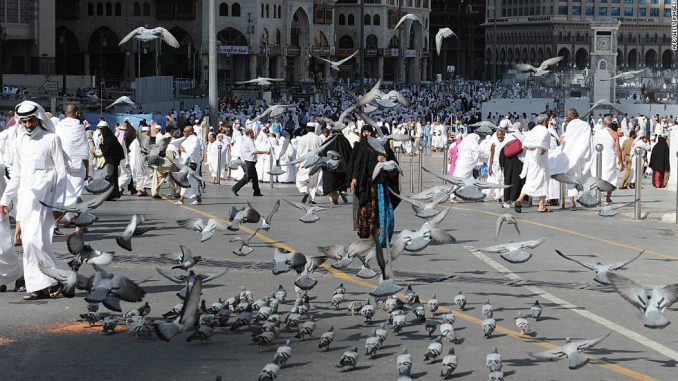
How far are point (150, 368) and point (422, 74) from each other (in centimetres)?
13377

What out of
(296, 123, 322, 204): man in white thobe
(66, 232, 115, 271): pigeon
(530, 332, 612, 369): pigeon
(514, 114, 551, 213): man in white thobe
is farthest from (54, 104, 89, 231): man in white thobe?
(530, 332, 612, 369): pigeon

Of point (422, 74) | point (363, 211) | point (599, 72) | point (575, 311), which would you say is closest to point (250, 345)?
point (575, 311)

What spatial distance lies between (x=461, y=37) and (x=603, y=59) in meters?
81.2

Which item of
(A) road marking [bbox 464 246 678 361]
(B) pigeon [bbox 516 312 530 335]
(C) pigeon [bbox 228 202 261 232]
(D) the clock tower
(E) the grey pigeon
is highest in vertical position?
(D) the clock tower

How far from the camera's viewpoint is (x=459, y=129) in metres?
37.7

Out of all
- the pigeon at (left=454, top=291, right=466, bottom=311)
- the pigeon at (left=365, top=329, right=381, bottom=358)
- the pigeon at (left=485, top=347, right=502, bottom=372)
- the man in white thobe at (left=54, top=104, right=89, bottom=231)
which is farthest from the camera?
the man in white thobe at (left=54, top=104, right=89, bottom=231)

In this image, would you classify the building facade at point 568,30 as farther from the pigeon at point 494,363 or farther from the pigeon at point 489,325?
the pigeon at point 494,363

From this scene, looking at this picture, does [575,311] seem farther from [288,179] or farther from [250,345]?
[288,179]

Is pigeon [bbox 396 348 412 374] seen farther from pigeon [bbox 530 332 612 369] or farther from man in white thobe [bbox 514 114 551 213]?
man in white thobe [bbox 514 114 551 213]

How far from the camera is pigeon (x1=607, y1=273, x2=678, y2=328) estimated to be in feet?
35.3

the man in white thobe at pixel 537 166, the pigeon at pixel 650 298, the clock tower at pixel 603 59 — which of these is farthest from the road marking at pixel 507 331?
the clock tower at pixel 603 59

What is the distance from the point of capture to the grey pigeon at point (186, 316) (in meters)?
10.5

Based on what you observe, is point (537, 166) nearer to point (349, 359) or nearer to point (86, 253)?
point (86, 253)

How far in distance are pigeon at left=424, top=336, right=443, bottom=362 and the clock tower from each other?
3112 inches
